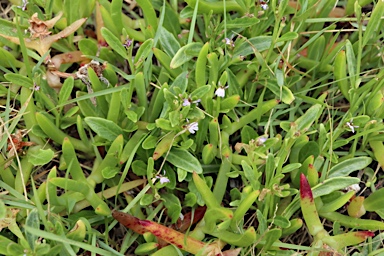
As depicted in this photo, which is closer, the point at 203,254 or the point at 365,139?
the point at 203,254

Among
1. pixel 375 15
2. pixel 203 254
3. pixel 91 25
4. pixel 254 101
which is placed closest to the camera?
pixel 203 254

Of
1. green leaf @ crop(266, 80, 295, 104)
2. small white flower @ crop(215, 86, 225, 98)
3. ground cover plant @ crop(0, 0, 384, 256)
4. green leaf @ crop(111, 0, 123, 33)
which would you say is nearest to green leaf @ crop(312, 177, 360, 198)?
ground cover plant @ crop(0, 0, 384, 256)

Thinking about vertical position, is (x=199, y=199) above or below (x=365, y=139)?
below

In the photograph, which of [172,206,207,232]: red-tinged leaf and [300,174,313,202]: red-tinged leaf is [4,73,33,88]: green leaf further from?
[300,174,313,202]: red-tinged leaf

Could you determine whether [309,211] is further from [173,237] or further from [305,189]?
[173,237]

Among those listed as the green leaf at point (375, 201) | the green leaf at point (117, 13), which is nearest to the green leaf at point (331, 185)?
the green leaf at point (375, 201)

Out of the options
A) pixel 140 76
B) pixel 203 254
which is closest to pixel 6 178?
pixel 140 76

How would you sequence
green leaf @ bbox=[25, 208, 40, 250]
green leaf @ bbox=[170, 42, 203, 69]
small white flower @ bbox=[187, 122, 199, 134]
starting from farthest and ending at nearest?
green leaf @ bbox=[170, 42, 203, 69] < small white flower @ bbox=[187, 122, 199, 134] < green leaf @ bbox=[25, 208, 40, 250]

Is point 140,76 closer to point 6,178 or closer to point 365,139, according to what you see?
point 6,178
